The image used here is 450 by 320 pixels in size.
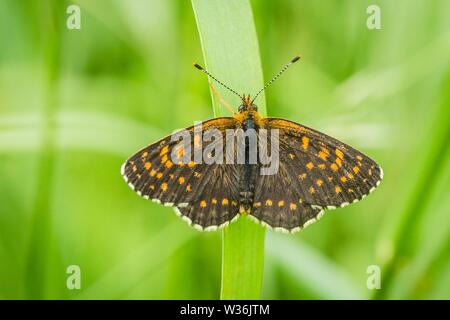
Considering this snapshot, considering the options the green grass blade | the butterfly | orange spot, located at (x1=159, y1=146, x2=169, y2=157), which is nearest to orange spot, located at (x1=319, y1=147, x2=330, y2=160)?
the butterfly

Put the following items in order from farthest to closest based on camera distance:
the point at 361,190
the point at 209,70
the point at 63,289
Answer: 1. the point at 63,289
2. the point at 361,190
3. the point at 209,70

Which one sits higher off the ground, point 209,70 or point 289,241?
point 209,70

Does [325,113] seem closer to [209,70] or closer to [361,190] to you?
[361,190]

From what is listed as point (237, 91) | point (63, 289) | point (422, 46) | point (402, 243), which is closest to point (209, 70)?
point (237, 91)

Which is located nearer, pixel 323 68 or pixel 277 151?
pixel 277 151

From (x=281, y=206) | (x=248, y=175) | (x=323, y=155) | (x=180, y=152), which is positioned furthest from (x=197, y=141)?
(x=323, y=155)
